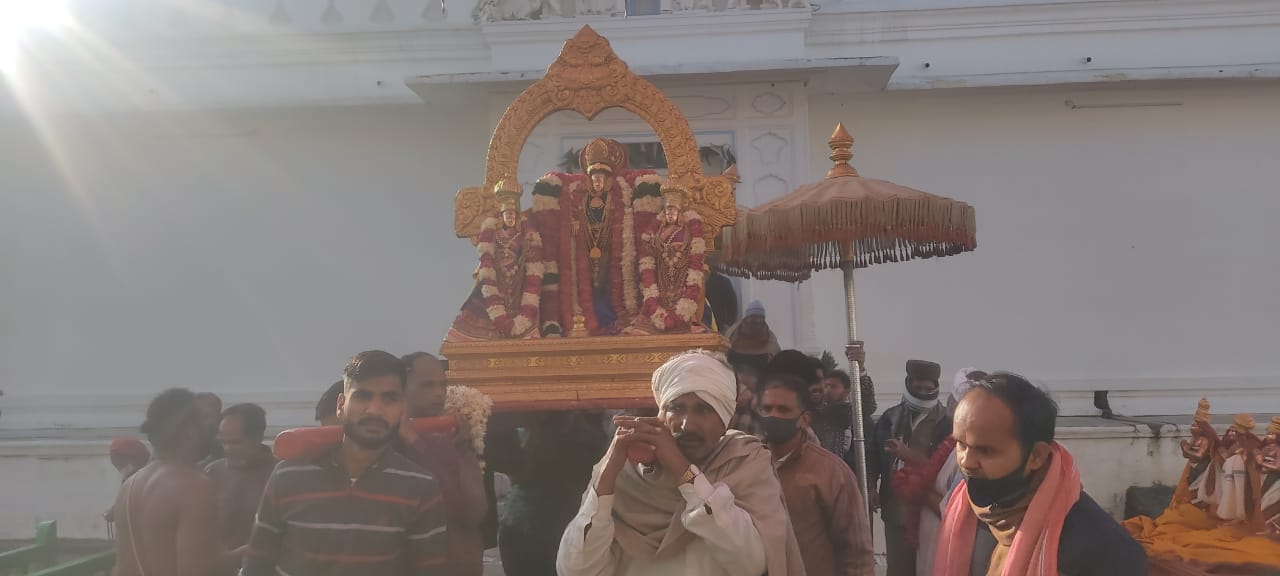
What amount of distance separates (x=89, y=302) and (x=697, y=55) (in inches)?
266

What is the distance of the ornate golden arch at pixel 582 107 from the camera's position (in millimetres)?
3912

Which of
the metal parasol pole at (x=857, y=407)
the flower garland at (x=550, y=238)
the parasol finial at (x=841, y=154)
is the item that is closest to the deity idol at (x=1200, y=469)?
the metal parasol pole at (x=857, y=407)

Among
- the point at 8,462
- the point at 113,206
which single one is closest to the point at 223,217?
the point at 113,206

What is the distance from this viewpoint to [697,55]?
8320mm

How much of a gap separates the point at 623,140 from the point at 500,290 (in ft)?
14.8

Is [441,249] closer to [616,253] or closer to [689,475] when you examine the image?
[616,253]

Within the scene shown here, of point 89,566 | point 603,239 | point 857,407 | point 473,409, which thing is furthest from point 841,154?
point 89,566

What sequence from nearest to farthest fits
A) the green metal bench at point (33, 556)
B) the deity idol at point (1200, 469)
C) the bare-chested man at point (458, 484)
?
the bare-chested man at point (458, 484) < the green metal bench at point (33, 556) < the deity idol at point (1200, 469)

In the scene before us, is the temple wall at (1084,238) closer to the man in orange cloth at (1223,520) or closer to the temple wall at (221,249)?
the man in orange cloth at (1223,520)

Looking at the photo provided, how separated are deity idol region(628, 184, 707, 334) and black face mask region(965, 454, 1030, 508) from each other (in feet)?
5.21

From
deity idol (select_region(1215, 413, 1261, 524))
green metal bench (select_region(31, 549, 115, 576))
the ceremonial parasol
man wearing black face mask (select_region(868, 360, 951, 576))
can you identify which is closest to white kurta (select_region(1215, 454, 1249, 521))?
deity idol (select_region(1215, 413, 1261, 524))

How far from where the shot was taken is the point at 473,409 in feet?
10.6

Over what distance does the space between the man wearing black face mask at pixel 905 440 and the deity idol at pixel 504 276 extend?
2.17 meters

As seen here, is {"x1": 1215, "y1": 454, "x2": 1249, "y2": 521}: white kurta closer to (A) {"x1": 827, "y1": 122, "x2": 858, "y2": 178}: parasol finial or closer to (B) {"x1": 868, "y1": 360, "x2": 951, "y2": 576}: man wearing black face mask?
(B) {"x1": 868, "y1": 360, "x2": 951, "y2": 576}: man wearing black face mask
